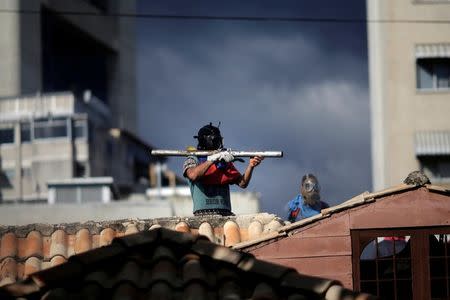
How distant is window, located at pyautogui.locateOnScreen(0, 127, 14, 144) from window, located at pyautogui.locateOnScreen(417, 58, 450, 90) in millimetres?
42757

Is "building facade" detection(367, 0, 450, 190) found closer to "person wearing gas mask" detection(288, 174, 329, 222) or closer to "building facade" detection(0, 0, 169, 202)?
"person wearing gas mask" detection(288, 174, 329, 222)

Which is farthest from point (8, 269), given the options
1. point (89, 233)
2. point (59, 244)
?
point (89, 233)

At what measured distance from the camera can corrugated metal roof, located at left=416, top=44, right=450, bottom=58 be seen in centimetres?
4409

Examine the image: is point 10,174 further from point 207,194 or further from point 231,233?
point 231,233

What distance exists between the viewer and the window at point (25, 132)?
8281 centimetres

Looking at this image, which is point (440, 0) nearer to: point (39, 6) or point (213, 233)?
point (213, 233)

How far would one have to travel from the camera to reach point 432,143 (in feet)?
144

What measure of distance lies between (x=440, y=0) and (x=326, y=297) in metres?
33.6

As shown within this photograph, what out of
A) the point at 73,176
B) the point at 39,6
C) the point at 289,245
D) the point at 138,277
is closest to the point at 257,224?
the point at 289,245

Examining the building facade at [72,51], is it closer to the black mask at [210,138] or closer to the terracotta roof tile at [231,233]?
the black mask at [210,138]

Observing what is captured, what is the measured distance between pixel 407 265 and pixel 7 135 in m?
70.3

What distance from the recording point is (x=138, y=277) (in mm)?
12070

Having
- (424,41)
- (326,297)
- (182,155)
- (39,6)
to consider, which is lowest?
(326,297)

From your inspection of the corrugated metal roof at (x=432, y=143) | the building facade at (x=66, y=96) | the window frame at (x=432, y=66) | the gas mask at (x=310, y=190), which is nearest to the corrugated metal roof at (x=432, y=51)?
the window frame at (x=432, y=66)
